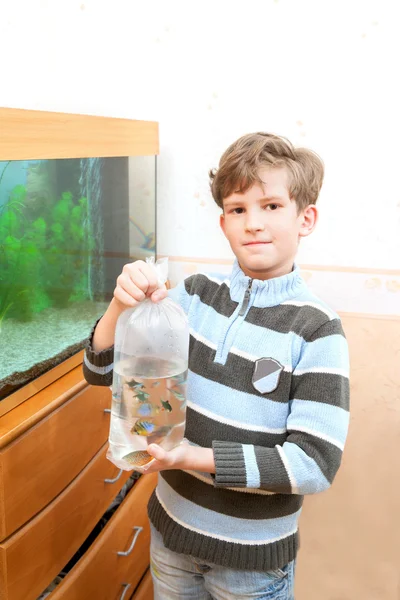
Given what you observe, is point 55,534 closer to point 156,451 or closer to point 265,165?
point 156,451

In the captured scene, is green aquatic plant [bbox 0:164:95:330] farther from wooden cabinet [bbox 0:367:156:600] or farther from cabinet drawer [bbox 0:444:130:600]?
cabinet drawer [bbox 0:444:130:600]

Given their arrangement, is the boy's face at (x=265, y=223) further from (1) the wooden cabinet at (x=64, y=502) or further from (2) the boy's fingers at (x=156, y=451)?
(1) the wooden cabinet at (x=64, y=502)

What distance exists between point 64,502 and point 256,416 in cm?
56

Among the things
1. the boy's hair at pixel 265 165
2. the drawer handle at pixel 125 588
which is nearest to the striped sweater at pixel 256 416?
the boy's hair at pixel 265 165

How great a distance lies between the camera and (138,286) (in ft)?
3.33

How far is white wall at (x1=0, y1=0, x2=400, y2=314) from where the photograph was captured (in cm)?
175

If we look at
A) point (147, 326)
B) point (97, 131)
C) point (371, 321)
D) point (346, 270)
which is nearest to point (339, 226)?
point (346, 270)

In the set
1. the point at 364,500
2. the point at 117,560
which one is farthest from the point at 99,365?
the point at 364,500

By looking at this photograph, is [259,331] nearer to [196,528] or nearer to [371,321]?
[196,528]

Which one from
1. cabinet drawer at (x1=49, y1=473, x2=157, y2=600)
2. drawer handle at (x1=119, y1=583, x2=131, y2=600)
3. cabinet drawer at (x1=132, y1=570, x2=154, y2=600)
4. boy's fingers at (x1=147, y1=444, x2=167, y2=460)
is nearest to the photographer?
boy's fingers at (x1=147, y1=444, x2=167, y2=460)

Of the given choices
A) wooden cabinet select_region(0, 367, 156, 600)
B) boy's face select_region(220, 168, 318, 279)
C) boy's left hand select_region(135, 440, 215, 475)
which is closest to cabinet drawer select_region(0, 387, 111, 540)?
wooden cabinet select_region(0, 367, 156, 600)

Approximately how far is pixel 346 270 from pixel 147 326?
952mm

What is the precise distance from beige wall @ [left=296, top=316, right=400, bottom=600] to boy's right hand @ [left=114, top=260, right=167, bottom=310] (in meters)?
1.01

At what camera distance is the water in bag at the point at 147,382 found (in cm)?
100
